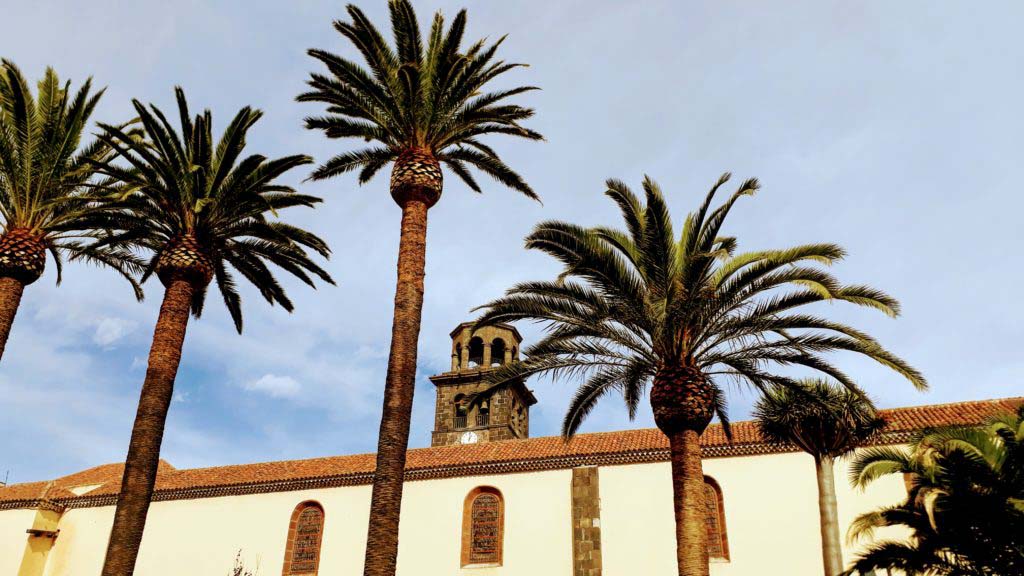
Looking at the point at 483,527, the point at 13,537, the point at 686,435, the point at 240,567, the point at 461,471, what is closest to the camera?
the point at 686,435

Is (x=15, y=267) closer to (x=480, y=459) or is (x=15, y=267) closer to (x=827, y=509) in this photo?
(x=480, y=459)

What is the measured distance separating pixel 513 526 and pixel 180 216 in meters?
12.4

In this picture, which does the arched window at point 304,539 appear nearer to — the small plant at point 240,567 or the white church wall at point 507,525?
the small plant at point 240,567

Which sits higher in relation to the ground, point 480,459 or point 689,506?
point 480,459

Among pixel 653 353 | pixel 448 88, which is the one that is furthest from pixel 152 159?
pixel 653 353

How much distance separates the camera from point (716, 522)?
21.0 m

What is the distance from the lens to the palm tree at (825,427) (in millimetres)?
17422

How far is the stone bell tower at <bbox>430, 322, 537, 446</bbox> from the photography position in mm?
33406

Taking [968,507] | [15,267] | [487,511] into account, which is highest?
[15,267]

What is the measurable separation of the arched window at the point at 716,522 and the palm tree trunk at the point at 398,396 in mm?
10943

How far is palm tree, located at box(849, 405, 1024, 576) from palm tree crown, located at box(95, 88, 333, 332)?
43.6 feet

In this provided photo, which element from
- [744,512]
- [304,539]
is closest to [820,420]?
[744,512]

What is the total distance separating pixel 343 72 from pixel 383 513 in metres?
8.42

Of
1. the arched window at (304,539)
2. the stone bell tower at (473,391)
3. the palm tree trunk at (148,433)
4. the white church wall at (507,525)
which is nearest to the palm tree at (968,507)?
the white church wall at (507,525)
